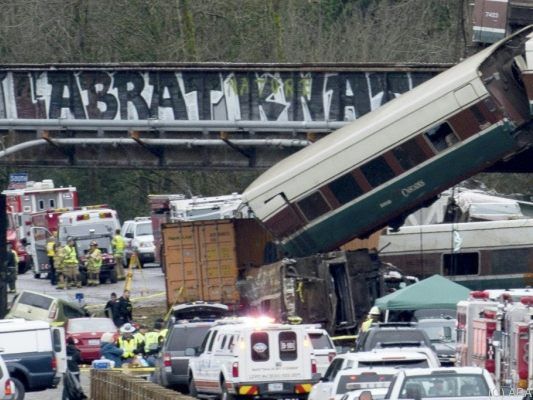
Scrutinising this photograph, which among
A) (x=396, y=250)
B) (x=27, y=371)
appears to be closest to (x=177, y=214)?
(x=396, y=250)

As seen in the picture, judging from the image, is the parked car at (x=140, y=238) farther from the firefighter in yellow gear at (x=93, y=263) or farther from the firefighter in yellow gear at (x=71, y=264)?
the firefighter in yellow gear at (x=71, y=264)

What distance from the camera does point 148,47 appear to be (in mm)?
56656

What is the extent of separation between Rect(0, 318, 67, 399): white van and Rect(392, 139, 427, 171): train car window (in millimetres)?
8621

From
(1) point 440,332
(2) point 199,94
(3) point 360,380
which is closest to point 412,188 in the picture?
(1) point 440,332

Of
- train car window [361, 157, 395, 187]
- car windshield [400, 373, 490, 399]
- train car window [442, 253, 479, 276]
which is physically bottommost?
car windshield [400, 373, 490, 399]

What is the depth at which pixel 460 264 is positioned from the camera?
43.0 m

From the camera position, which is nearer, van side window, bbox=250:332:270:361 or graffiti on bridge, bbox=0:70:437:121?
van side window, bbox=250:332:270:361

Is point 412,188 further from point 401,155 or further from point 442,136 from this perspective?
point 442,136

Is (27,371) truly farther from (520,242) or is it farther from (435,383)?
(520,242)

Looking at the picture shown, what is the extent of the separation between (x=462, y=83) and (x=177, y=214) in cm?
2152

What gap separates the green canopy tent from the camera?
33.0m

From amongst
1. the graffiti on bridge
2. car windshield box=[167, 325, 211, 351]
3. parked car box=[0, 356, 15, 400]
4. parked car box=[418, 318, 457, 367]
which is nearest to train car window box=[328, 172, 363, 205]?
the graffiti on bridge

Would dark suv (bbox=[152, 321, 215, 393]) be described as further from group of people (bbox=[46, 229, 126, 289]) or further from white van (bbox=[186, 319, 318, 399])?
group of people (bbox=[46, 229, 126, 289])

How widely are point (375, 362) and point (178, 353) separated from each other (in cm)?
818
